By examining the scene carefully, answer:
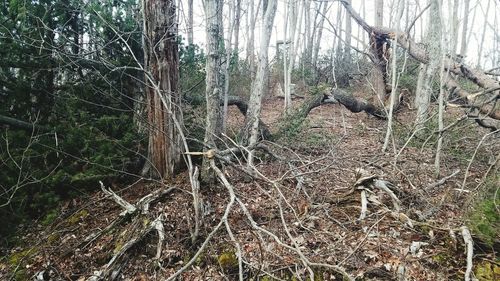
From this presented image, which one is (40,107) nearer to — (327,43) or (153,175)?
(153,175)

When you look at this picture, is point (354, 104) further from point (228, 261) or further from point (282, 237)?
point (228, 261)

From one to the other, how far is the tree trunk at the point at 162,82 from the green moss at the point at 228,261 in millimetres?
1675

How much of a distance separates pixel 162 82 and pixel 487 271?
442 cm

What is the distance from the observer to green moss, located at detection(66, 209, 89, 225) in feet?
15.2

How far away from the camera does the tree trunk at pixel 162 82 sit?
4.85 m

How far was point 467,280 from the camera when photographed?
105 inches

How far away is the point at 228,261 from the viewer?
12.0ft

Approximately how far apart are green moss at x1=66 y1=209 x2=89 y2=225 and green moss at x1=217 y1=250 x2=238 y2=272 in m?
2.24

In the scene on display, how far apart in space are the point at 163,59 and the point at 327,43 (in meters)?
15.8

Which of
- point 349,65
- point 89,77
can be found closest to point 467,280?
point 89,77

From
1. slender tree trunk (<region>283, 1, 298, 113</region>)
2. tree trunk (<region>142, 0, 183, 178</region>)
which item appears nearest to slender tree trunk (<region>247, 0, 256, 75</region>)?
slender tree trunk (<region>283, 1, 298, 113</region>)

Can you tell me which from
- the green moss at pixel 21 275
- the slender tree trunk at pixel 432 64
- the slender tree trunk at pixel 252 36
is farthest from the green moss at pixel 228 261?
the slender tree trunk at pixel 252 36

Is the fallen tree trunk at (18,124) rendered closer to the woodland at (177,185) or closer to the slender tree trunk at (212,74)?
the woodland at (177,185)

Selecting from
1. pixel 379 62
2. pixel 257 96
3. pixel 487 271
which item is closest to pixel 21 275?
pixel 257 96
